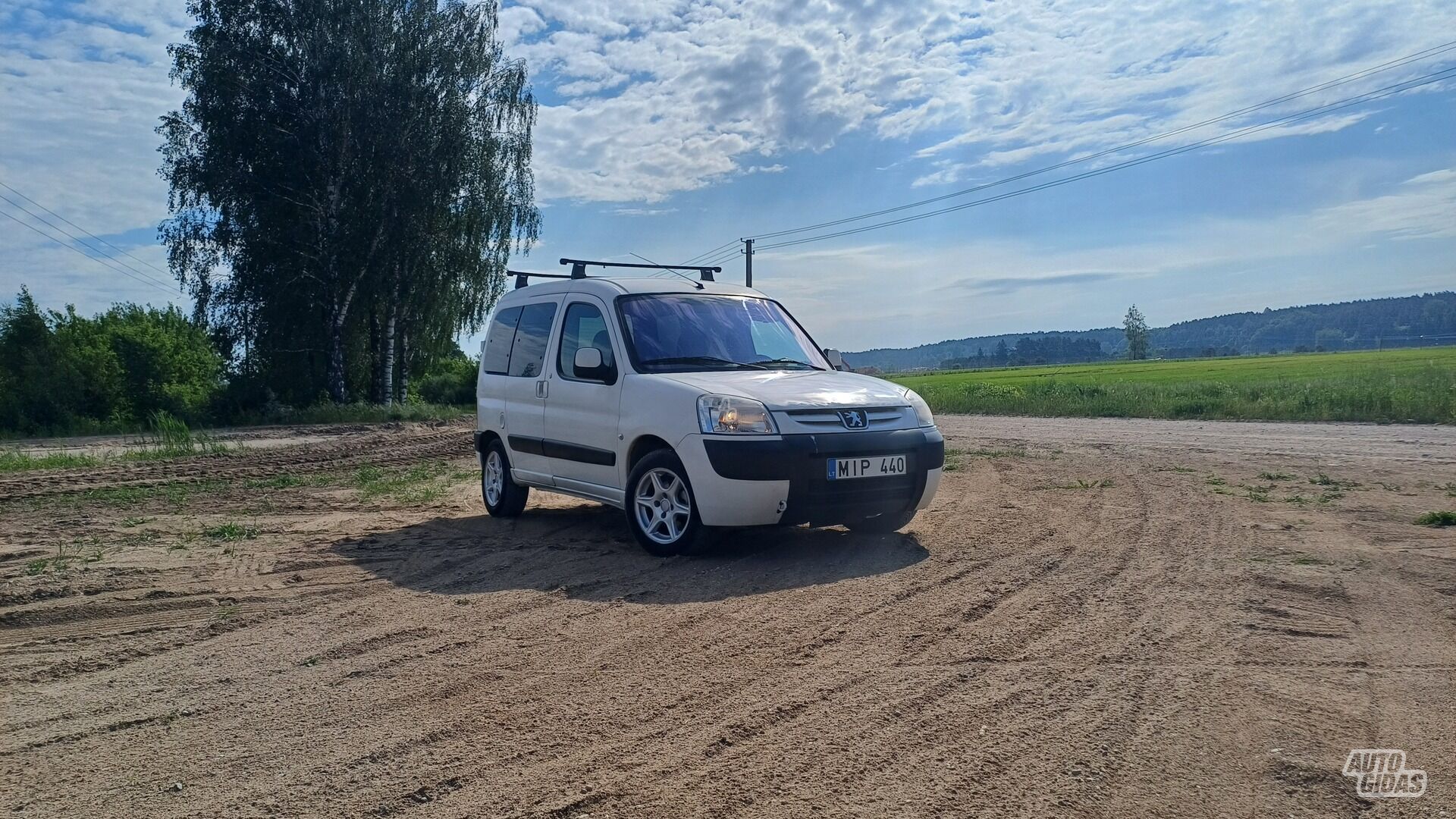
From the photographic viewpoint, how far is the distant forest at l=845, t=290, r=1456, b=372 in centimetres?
8744

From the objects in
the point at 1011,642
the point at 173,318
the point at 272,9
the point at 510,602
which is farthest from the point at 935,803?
the point at 173,318

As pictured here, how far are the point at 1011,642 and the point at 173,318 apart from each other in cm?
3764

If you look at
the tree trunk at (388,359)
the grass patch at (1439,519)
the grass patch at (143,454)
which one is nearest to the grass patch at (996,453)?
the grass patch at (1439,519)

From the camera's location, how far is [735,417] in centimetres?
630

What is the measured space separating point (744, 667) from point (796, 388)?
286cm

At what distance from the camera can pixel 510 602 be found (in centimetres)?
550

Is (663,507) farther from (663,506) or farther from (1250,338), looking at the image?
(1250,338)

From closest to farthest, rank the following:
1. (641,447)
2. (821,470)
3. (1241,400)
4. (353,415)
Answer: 1. (821,470)
2. (641,447)
3. (1241,400)
4. (353,415)

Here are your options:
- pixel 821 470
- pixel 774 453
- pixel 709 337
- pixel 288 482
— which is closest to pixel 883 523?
pixel 821 470

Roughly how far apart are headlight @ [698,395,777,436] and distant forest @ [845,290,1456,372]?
246ft

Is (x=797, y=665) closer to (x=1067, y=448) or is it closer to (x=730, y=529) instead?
(x=730, y=529)

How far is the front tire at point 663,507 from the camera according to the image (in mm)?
6480

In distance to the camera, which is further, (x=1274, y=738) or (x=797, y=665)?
(x=797, y=665)

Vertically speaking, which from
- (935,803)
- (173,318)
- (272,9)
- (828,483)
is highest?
(272,9)
